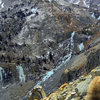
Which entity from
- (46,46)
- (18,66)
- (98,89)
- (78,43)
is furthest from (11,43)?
(98,89)

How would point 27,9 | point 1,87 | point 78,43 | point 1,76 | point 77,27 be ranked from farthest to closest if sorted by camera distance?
point 27,9 < point 77,27 < point 78,43 < point 1,76 < point 1,87

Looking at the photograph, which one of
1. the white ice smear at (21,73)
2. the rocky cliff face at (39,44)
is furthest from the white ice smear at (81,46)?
the white ice smear at (21,73)

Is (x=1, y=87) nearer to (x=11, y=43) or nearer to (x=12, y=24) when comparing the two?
(x=11, y=43)

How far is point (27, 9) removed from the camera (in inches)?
3829

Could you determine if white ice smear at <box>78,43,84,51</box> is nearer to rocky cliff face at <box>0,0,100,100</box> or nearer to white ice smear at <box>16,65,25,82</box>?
rocky cliff face at <box>0,0,100,100</box>

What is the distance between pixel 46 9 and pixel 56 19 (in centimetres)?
956

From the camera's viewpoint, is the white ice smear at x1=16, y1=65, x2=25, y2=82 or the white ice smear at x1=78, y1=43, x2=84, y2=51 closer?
the white ice smear at x1=16, y1=65, x2=25, y2=82

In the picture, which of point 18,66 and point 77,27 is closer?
point 18,66

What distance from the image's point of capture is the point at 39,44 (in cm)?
7194

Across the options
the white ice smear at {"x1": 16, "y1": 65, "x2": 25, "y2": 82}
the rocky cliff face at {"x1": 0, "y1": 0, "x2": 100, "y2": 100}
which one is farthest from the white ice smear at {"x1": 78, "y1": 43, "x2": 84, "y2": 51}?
the white ice smear at {"x1": 16, "y1": 65, "x2": 25, "y2": 82}

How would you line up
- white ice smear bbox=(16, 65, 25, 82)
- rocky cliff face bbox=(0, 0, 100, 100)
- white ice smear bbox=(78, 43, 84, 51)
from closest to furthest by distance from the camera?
rocky cliff face bbox=(0, 0, 100, 100)
white ice smear bbox=(16, 65, 25, 82)
white ice smear bbox=(78, 43, 84, 51)

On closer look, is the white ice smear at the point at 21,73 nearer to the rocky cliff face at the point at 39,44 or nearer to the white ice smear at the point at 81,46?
the rocky cliff face at the point at 39,44

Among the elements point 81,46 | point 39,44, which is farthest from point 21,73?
point 81,46

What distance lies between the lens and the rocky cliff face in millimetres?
50344
